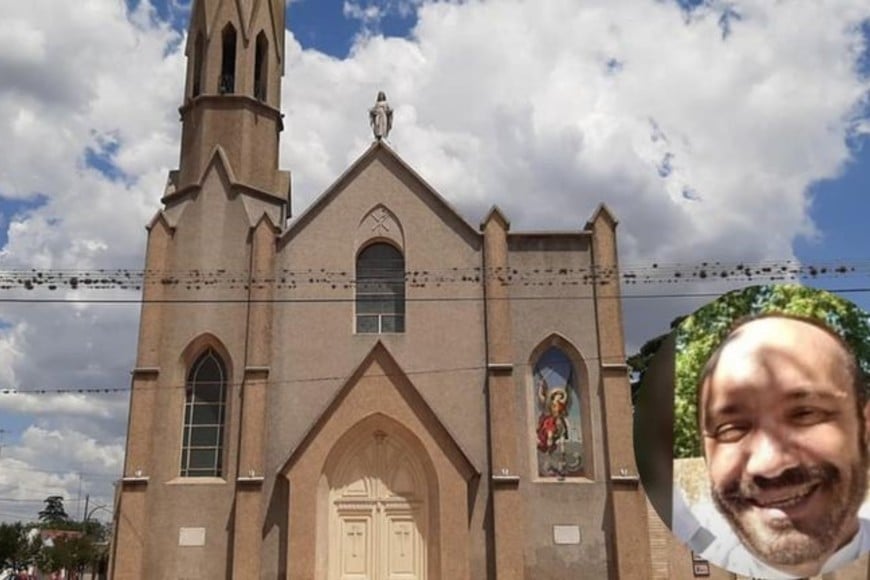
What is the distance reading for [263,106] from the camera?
25.3m

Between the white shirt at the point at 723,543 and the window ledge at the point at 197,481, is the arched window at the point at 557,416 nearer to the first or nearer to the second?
the window ledge at the point at 197,481

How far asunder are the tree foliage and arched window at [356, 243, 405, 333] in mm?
16585

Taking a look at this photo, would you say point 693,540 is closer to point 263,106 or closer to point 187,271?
point 187,271

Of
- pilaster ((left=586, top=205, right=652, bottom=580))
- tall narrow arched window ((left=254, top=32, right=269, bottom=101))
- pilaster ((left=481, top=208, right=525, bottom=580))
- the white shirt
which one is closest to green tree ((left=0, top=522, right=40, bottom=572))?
tall narrow arched window ((left=254, top=32, right=269, bottom=101))

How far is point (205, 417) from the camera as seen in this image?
21.5m

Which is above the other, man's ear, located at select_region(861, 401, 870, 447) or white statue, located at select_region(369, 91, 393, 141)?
white statue, located at select_region(369, 91, 393, 141)

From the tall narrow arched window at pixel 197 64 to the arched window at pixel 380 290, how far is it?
7.99 m

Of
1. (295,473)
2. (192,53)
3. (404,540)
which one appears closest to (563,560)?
(404,540)

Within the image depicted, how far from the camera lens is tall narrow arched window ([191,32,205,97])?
25.8 metres

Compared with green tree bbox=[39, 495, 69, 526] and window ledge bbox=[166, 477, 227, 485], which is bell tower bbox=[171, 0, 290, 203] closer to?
window ledge bbox=[166, 477, 227, 485]

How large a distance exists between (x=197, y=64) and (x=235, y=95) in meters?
2.47

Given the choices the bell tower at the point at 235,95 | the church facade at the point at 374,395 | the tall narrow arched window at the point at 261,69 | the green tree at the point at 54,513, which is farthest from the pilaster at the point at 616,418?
the green tree at the point at 54,513

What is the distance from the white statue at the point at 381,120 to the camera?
955 inches

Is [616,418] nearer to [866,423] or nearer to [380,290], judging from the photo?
[380,290]
